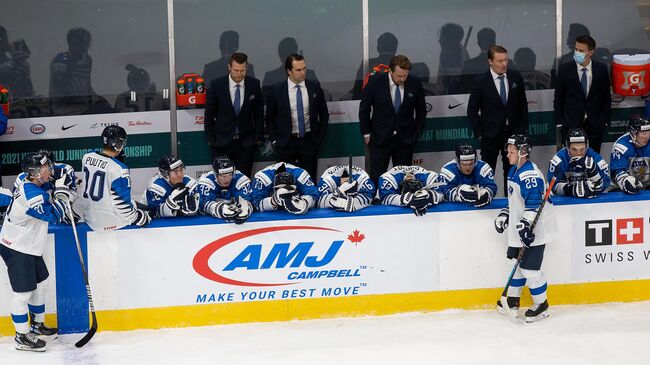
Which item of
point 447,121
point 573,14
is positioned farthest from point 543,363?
point 573,14

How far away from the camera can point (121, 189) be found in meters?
7.76

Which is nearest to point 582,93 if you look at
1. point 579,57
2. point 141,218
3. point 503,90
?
point 579,57

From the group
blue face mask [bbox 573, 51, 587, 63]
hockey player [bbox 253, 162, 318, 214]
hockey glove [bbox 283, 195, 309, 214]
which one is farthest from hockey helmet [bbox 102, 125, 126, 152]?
blue face mask [bbox 573, 51, 587, 63]

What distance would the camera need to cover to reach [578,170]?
27.9 ft

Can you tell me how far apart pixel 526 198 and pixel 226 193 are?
2093 mm

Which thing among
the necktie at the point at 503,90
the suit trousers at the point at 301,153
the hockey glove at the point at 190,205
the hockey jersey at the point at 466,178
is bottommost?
the hockey glove at the point at 190,205

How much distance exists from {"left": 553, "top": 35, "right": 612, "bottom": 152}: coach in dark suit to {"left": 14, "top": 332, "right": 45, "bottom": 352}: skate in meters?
4.69

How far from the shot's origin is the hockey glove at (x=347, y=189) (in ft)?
26.8

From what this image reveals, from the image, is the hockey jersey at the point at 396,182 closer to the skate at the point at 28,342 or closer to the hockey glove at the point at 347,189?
the hockey glove at the point at 347,189

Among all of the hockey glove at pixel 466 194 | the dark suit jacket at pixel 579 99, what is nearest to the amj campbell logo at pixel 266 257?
the hockey glove at pixel 466 194

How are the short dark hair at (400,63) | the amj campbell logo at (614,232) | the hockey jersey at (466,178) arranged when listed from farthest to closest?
1. the short dark hair at (400,63)
2. the hockey jersey at (466,178)
3. the amj campbell logo at (614,232)

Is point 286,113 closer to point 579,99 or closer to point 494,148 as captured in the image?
point 494,148

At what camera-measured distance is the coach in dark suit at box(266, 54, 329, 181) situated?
962 cm

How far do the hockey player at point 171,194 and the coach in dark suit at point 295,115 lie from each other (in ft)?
5.12
